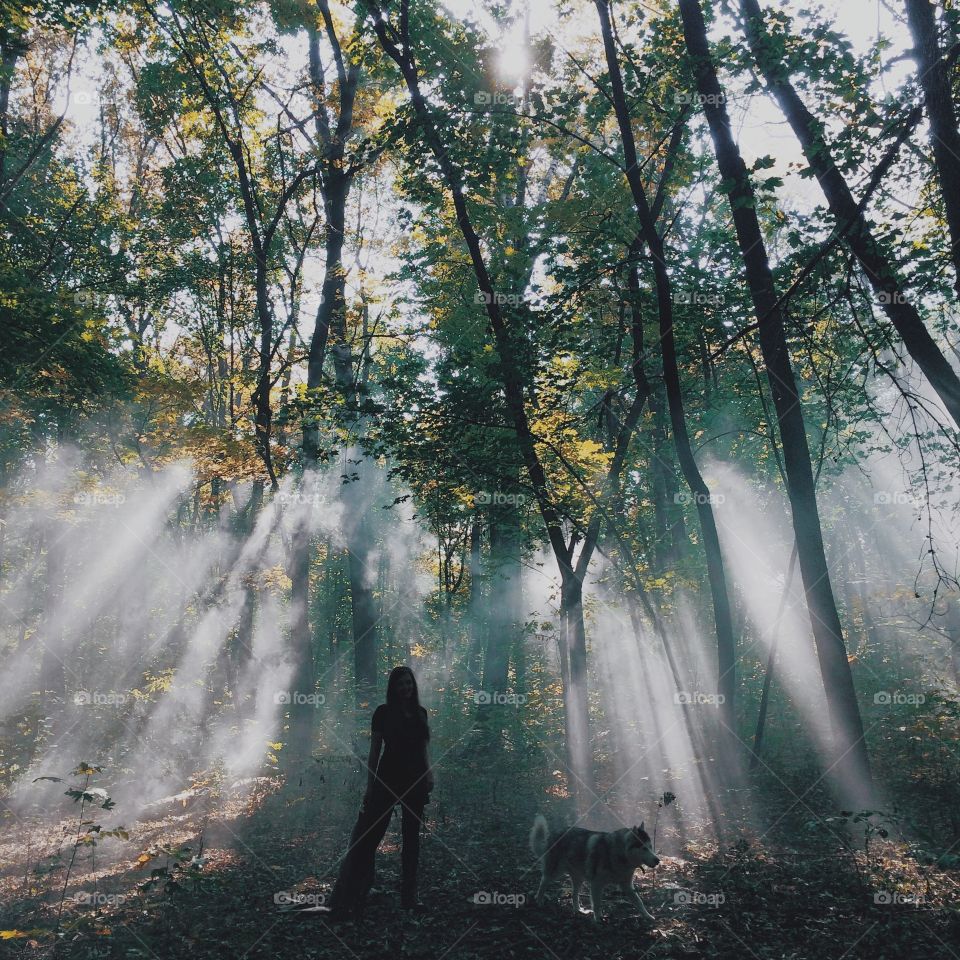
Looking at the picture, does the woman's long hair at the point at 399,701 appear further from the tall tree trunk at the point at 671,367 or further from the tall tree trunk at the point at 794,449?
the tall tree trunk at the point at 671,367

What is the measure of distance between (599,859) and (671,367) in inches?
273

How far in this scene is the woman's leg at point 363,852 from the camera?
17.8 ft

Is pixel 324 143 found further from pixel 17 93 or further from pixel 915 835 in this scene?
pixel 915 835

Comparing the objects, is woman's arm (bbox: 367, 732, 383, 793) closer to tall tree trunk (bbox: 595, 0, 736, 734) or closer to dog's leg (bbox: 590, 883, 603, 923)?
dog's leg (bbox: 590, 883, 603, 923)

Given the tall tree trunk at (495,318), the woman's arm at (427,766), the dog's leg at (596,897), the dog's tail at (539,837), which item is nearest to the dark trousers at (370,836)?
the woman's arm at (427,766)

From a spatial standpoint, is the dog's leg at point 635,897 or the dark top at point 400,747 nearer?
the dog's leg at point 635,897

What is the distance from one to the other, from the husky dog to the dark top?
4.64ft

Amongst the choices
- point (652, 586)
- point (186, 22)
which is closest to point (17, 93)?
point (186, 22)

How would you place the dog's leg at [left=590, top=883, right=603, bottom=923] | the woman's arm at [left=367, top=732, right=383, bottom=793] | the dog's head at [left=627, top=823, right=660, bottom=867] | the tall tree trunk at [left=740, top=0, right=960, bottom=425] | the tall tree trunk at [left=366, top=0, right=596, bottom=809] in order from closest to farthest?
the dog's head at [left=627, top=823, right=660, bottom=867]
the dog's leg at [left=590, top=883, right=603, bottom=923]
the woman's arm at [left=367, top=732, right=383, bottom=793]
the tall tree trunk at [left=740, top=0, right=960, bottom=425]
the tall tree trunk at [left=366, top=0, right=596, bottom=809]

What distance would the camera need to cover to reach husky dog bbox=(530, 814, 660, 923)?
5.34 meters

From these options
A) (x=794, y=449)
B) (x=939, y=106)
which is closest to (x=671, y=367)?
(x=794, y=449)

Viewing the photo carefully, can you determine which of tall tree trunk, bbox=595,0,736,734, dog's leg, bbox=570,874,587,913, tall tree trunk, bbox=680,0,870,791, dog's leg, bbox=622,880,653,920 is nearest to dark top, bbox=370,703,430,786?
dog's leg, bbox=570,874,587,913

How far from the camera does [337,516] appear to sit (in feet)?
69.6

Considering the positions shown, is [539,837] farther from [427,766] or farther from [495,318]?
[495,318]
